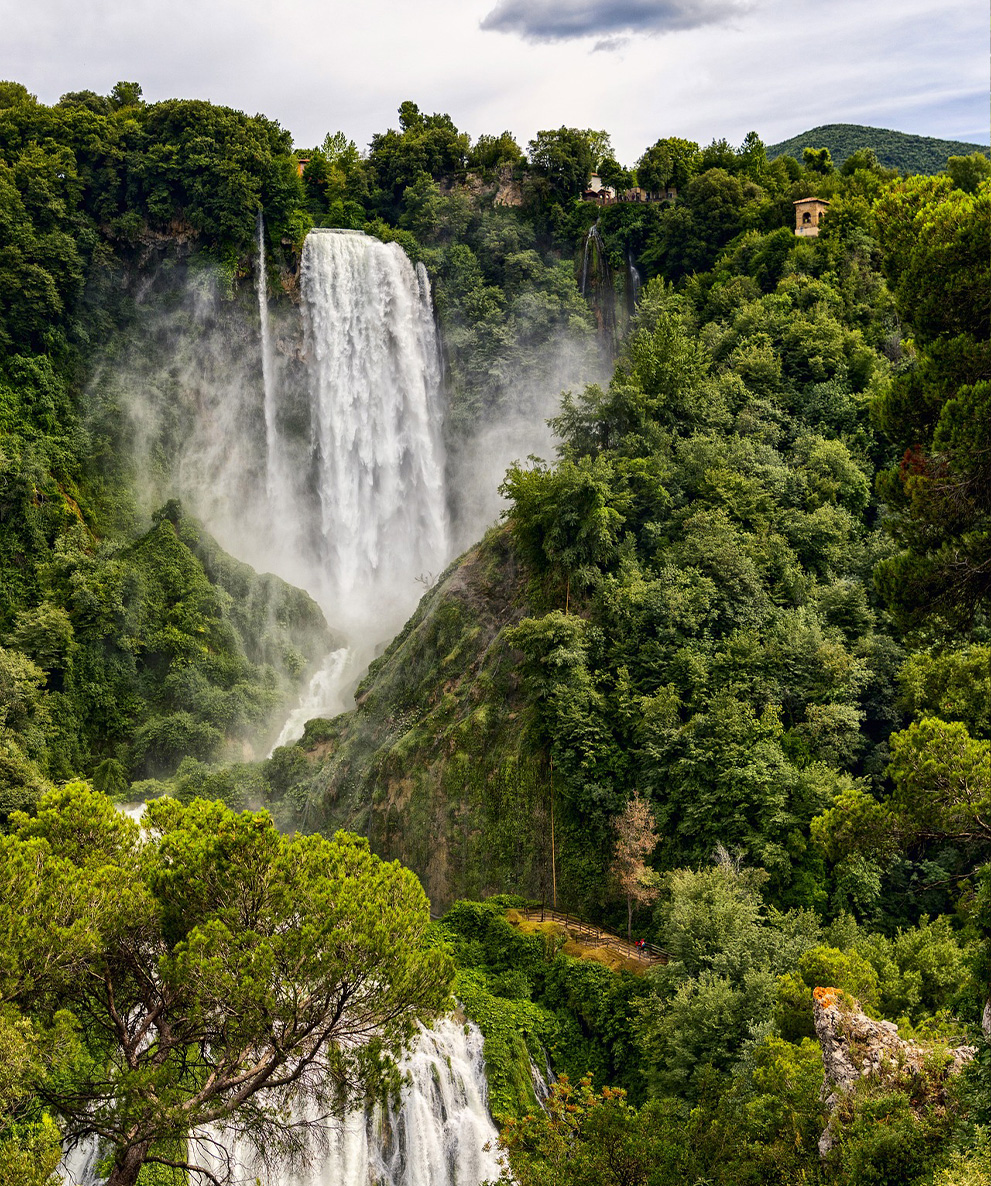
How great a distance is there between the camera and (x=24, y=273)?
4731 cm

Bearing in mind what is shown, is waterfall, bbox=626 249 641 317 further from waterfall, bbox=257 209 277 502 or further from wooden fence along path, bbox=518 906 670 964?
wooden fence along path, bbox=518 906 670 964

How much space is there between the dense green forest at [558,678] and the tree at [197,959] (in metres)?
0.08

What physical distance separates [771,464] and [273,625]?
74.5 feet

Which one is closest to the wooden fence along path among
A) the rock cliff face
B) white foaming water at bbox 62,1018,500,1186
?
white foaming water at bbox 62,1018,500,1186

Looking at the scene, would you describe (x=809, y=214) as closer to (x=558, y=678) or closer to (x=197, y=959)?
(x=558, y=678)

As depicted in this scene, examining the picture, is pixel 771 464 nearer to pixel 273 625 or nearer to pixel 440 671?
pixel 440 671

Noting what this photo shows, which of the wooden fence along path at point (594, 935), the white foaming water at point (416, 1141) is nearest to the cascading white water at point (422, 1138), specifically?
the white foaming water at point (416, 1141)

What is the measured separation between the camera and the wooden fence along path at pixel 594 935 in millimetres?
27406

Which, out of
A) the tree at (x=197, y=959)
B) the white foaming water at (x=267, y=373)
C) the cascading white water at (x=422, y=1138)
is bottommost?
the cascading white water at (x=422, y=1138)

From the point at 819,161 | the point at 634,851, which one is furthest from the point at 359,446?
the point at 634,851

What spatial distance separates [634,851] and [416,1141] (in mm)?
9541

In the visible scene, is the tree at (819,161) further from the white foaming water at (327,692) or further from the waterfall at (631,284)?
the white foaming water at (327,692)

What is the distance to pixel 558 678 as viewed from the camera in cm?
3111

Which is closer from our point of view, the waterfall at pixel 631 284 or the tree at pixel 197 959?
the tree at pixel 197 959
